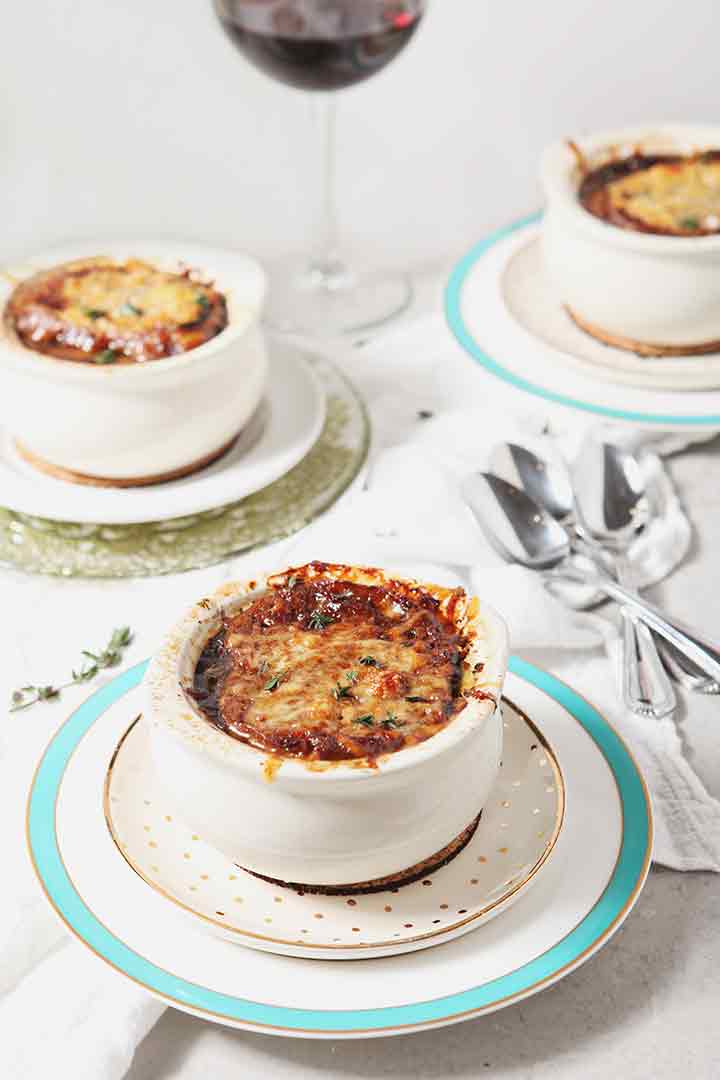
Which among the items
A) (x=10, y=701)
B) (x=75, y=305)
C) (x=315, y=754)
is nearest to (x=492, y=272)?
(x=75, y=305)

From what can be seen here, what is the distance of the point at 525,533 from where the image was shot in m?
1.38

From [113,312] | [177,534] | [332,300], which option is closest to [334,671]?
[177,534]

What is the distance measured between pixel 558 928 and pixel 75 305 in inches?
34.5

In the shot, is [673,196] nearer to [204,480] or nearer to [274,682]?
[204,480]

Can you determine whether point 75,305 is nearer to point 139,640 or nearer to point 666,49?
point 139,640

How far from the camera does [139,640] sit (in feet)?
4.21

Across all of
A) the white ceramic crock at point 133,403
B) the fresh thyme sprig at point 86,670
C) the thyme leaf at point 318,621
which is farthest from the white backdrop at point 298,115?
the thyme leaf at point 318,621

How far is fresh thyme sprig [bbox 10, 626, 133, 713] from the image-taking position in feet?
3.93

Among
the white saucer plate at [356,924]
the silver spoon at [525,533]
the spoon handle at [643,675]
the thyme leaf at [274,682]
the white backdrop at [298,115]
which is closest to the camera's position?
the white saucer plate at [356,924]

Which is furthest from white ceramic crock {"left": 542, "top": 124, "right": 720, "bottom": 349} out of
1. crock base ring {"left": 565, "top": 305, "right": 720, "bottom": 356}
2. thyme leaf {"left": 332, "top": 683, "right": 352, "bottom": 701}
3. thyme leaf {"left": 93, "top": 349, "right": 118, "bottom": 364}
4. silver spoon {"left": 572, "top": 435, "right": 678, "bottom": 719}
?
thyme leaf {"left": 332, "top": 683, "right": 352, "bottom": 701}

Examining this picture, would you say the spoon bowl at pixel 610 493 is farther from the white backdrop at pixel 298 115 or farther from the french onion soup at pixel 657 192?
the white backdrop at pixel 298 115

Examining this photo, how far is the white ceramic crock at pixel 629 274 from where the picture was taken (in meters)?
1.56

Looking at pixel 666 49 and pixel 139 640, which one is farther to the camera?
pixel 666 49

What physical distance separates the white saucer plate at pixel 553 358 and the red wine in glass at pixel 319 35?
11.5 inches
